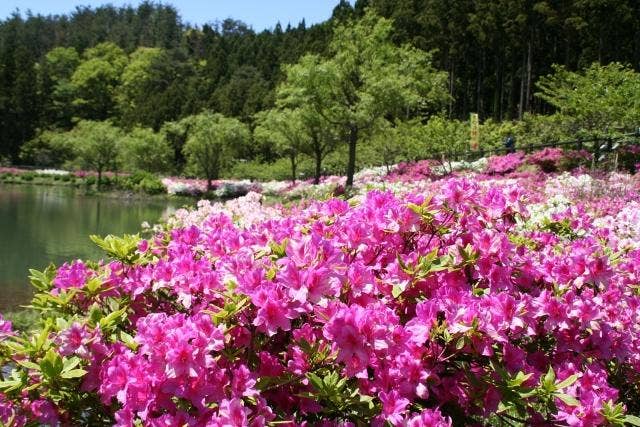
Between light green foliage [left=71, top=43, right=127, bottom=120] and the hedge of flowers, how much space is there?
239 ft

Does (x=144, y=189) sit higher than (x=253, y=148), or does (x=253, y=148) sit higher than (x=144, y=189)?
(x=253, y=148)

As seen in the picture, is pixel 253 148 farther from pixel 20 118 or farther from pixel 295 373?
pixel 295 373

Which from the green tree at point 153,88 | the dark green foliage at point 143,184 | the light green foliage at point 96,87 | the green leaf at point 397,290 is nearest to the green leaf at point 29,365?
the green leaf at point 397,290

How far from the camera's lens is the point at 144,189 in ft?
107

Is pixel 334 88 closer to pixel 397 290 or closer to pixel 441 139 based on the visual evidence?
pixel 441 139

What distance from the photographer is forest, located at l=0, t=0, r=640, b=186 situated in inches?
824

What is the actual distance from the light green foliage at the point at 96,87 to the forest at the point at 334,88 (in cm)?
19

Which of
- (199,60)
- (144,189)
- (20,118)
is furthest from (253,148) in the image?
(199,60)

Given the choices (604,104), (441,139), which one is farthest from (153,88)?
(604,104)

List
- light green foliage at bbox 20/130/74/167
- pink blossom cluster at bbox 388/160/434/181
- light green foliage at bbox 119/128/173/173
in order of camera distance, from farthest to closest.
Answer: light green foliage at bbox 20/130/74/167 → light green foliage at bbox 119/128/173/173 → pink blossom cluster at bbox 388/160/434/181

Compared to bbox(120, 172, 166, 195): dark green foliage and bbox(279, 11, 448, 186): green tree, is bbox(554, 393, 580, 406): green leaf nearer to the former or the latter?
bbox(279, 11, 448, 186): green tree

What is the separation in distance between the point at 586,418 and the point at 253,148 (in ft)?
143

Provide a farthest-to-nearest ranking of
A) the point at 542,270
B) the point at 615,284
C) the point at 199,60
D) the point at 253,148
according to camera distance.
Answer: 1. the point at 199,60
2. the point at 253,148
3. the point at 615,284
4. the point at 542,270

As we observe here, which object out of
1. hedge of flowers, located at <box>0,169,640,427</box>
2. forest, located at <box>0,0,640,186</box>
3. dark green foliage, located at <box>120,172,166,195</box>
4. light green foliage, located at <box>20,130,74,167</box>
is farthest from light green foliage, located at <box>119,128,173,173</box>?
hedge of flowers, located at <box>0,169,640,427</box>
